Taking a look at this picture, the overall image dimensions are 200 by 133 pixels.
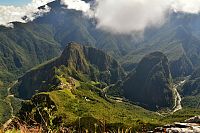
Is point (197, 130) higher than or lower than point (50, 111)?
lower

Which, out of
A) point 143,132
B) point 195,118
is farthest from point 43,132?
point 195,118

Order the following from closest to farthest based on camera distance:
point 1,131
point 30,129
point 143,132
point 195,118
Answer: point 1,131 < point 30,129 < point 143,132 < point 195,118

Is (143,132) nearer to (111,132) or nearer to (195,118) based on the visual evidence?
(111,132)

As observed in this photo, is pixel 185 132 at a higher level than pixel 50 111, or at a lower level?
lower

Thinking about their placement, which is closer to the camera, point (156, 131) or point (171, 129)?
point (171, 129)

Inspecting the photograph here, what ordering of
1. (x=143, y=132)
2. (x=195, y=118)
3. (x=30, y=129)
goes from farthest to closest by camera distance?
1. (x=195, y=118)
2. (x=143, y=132)
3. (x=30, y=129)

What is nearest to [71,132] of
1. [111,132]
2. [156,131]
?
[111,132]

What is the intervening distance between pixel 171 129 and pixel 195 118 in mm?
4426

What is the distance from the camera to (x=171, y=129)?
13180mm

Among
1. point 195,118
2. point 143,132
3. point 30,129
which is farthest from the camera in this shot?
point 195,118

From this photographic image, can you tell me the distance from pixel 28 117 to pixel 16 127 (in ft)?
2.86

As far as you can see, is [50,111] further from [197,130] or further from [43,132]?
[197,130]

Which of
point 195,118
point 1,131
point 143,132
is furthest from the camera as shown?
point 195,118

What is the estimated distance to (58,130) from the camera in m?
12.4
